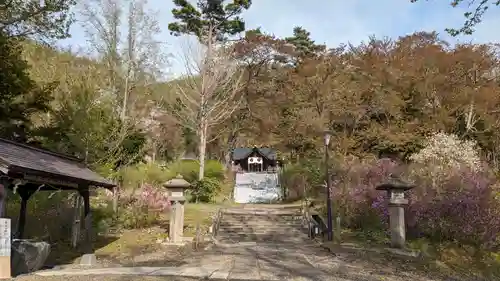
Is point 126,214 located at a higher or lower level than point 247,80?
lower

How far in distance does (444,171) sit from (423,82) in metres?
11.6

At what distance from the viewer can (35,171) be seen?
318 inches

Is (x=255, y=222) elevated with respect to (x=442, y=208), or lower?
lower

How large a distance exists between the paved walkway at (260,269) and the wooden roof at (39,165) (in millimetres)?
1904

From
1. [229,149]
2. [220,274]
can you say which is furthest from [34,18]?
[229,149]

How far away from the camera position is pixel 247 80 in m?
35.5

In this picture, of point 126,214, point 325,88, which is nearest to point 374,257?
point 126,214

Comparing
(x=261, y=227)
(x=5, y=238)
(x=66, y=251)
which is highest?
(x=5, y=238)

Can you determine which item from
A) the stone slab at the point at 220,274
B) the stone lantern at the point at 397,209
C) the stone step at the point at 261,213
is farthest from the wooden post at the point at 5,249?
the stone step at the point at 261,213

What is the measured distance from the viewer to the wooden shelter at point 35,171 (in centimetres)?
762

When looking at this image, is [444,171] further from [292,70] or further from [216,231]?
[292,70]

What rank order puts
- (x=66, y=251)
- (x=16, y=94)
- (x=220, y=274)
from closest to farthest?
(x=220, y=274), (x=66, y=251), (x=16, y=94)

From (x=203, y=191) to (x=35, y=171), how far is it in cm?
1657

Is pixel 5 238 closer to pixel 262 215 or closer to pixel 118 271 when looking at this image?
pixel 118 271
